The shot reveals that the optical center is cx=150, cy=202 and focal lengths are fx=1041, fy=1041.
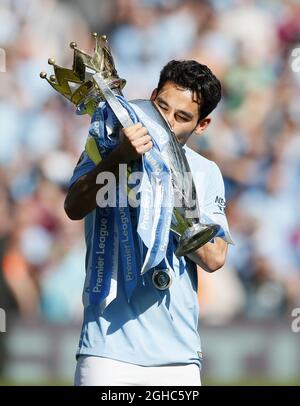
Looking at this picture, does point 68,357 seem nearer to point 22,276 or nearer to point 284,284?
point 22,276

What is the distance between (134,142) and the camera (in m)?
3.21

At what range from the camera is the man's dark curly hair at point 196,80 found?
12.1 ft

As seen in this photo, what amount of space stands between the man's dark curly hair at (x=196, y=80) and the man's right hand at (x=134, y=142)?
0.48 m

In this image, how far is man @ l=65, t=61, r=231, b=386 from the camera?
3.44 m

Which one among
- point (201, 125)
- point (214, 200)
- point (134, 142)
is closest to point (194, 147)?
point (201, 125)

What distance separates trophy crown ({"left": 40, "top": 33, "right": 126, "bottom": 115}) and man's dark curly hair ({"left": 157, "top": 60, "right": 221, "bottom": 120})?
0.21 metres

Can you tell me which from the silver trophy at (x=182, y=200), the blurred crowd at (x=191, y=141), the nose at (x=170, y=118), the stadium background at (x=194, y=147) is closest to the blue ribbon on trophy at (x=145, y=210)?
the silver trophy at (x=182, y=200)

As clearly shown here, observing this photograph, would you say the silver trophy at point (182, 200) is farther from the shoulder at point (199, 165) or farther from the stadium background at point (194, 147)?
the stadium background at point (194, 147)

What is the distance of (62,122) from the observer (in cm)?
831

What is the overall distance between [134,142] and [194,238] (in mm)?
391

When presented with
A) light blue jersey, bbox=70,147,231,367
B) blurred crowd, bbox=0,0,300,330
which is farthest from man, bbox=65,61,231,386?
blurred crowd, bbox=0,0,300,330

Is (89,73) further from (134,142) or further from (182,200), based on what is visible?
(182,200)
